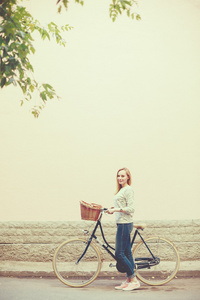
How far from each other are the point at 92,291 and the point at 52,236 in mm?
2368

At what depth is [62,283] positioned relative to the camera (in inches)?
274

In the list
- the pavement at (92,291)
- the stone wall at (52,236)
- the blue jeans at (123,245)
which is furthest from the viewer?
the stone wall at (52,236)

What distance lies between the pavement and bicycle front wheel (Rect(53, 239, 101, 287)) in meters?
0.14

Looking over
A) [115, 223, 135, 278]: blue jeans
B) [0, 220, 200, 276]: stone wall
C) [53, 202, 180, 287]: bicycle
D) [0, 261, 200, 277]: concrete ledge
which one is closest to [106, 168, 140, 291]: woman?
[115, 223, 135, 278]: blue jeans

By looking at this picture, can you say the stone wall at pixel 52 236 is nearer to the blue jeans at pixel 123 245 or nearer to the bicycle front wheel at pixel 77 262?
the bicycle front wheel at pixel 77 262

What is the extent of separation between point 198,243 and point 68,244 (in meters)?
3.07

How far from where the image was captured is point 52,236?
8617mm

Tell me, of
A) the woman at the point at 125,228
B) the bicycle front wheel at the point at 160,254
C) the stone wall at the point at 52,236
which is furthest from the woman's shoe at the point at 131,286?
the stone wall at the point at 52,236

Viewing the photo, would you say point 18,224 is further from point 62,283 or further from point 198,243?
point 198,243

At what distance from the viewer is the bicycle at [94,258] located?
6410mm

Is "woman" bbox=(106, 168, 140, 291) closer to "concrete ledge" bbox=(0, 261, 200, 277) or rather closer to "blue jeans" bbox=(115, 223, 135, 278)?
"blue jeans" bbox=(115, 223, 135, 278)

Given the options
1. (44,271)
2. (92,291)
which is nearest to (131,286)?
(92,291)

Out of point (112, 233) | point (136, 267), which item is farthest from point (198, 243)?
point (136, 267)

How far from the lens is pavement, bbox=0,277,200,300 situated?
19.8 feet
